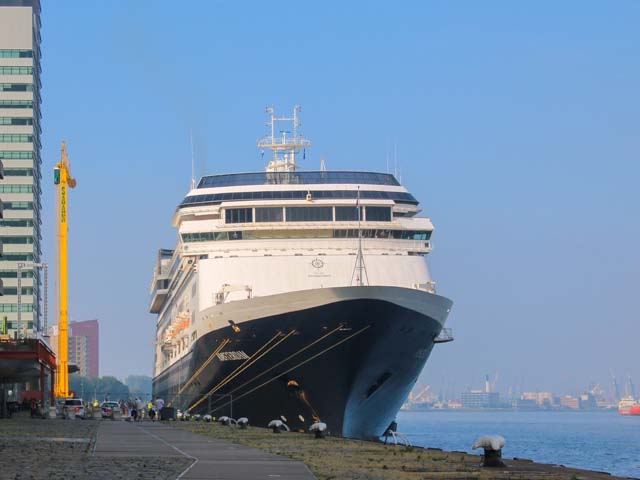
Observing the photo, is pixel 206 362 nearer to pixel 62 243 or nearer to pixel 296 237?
pixel 296 237

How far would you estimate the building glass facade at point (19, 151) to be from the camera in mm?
147625

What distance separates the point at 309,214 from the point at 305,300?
30.4 feet

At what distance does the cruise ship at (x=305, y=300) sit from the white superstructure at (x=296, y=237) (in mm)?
54

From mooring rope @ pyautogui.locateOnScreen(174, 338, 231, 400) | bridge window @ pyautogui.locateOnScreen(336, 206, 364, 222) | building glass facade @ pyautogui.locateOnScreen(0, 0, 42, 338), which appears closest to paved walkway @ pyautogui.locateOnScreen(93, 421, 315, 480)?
mooring rope @ pyautogui.locateOnScreen(174, 338, 231, 400)

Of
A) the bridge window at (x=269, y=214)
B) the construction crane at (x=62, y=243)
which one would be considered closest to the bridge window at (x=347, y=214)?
the bridge window at (x=269, y=214)

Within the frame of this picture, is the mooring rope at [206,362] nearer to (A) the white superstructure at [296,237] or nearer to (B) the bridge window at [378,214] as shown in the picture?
(A) the white superstructure at [296,237]

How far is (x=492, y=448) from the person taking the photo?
19.6m

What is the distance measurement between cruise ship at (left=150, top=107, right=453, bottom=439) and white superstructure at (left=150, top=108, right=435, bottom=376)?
0.05 metres

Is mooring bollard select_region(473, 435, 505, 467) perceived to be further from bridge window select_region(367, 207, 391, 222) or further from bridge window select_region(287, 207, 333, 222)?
bridge window select_region(367, 207, 391, 222)

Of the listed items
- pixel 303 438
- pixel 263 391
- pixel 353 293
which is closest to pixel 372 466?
pixel 303 438

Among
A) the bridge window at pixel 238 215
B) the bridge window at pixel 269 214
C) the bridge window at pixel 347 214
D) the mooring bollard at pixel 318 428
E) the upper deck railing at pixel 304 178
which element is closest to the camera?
the mooring bollard at pixel 318 428

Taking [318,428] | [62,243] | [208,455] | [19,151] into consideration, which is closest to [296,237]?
[318,428]

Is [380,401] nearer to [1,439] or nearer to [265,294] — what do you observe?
[265,294]

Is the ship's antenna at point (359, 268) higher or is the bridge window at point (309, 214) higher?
the bridge window at point (309, 214)
